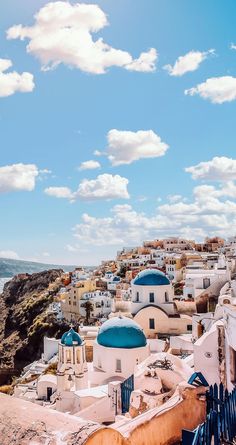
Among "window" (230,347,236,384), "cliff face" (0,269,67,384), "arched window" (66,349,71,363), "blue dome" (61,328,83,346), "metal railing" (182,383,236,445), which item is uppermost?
"metal railing" (182,383,236,445)

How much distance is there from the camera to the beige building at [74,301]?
4403cm

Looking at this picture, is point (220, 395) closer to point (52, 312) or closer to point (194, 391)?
point (194, 391)

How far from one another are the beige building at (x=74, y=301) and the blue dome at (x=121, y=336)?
25885 millimetres

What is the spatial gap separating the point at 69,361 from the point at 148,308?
882 centimetres

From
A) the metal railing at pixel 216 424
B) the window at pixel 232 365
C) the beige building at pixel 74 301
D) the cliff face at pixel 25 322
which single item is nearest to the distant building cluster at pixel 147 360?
the window at pixel 232 365

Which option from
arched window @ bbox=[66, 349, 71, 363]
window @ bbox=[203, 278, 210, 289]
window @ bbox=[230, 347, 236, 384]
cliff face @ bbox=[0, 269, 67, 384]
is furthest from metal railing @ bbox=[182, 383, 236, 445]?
cliff face @ bbox=[0, 269, 67, 384]

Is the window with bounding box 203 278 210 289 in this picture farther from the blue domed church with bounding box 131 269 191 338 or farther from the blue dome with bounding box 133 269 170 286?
the blue dome with bounding box 133 269 170 286

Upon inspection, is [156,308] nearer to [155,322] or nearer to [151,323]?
[155,322]

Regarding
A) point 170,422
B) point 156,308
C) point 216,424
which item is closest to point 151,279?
point 156,308

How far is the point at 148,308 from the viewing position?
2511 centimetres

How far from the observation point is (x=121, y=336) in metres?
17.5

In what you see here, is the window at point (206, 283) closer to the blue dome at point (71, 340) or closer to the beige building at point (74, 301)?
the beige building at point (74, 301)

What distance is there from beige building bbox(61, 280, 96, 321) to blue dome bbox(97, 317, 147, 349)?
25.9 metres

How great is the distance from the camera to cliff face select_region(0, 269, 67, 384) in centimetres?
4728
